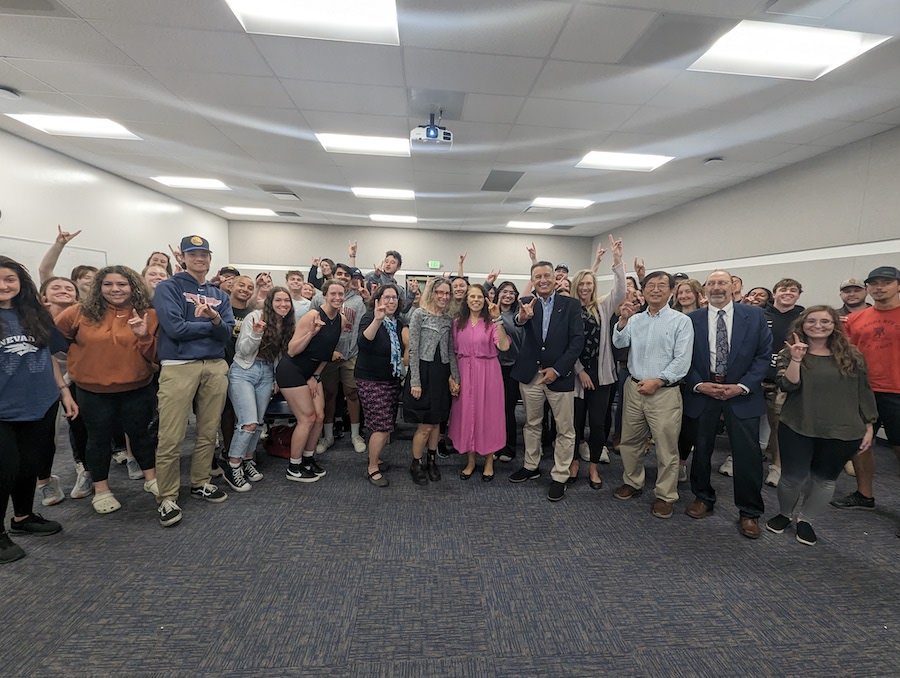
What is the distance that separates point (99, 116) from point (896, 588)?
8.01 m

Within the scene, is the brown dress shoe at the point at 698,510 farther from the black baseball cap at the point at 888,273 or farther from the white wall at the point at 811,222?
the white wall at the point at 811,222

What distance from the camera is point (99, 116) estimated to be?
4.23m

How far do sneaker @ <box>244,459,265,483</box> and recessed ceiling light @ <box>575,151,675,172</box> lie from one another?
5.27m

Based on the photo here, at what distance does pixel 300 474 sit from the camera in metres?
3.11

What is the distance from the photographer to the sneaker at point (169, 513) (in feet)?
7.96

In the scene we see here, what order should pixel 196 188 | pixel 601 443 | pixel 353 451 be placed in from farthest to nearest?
1. pixel 196 188
2. pixel 353 451
3. pixel 601 443

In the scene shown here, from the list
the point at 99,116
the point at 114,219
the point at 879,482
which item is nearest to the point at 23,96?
the point at 99,116

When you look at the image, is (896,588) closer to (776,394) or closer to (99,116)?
(776,394)

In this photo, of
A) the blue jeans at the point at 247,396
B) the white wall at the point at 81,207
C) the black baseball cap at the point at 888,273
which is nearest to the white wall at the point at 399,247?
the white wall at the point at 81,207

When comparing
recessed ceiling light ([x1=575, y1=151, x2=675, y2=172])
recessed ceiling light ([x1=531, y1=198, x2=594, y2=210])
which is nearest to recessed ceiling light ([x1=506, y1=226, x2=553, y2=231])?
recessed ceiling light ([x1=531, y1=198, x2=594, y2=210])

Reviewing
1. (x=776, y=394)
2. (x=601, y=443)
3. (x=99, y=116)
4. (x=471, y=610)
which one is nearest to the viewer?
(x=471, y=610)

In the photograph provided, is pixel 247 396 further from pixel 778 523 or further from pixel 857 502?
pixel 857 502

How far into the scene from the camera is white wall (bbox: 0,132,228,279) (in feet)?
15.4

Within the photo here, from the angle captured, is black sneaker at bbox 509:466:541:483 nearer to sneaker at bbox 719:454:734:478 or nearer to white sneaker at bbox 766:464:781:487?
sneaker at bbox 719:454:734:478
